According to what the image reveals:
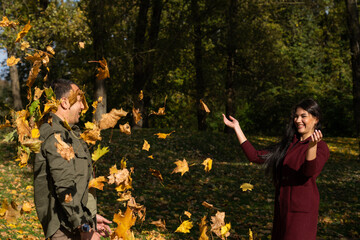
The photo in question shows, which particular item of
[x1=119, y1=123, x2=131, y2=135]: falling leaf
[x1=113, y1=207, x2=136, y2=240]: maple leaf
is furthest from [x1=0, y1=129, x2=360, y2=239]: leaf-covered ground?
[x1=119, y1=123, x2=131, y2=135]: falling leaf

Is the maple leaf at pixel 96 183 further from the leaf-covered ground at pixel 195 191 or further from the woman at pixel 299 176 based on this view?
the leaf-covered ground at pixel 195 191

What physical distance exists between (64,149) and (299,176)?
1928 mm

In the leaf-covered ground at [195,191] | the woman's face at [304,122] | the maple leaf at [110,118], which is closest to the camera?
the maple leaf at [110,118]

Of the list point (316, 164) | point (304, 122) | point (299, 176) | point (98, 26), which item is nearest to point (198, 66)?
point (98, 26)

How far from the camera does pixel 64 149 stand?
2266 millimetres

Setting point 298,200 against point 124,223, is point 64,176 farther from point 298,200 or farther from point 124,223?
point 298,200

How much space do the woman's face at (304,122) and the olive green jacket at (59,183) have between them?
190cm

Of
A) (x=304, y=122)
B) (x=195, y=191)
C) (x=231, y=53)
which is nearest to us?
(x=304, y=122)

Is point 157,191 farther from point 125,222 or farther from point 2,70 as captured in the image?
point 2,70

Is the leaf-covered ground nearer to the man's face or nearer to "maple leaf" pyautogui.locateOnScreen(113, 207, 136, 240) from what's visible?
"maple leaf" pyautogui.locateOnScreen(113, 207, 136, 240)

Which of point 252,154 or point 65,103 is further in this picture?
point 252,154

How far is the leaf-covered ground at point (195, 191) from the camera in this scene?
6.82 metres

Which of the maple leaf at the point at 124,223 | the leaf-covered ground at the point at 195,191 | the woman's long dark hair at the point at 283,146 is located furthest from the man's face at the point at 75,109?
the leaf-covered ground at the point at 195,191

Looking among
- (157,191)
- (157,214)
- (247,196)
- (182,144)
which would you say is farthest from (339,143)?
(157,214)
